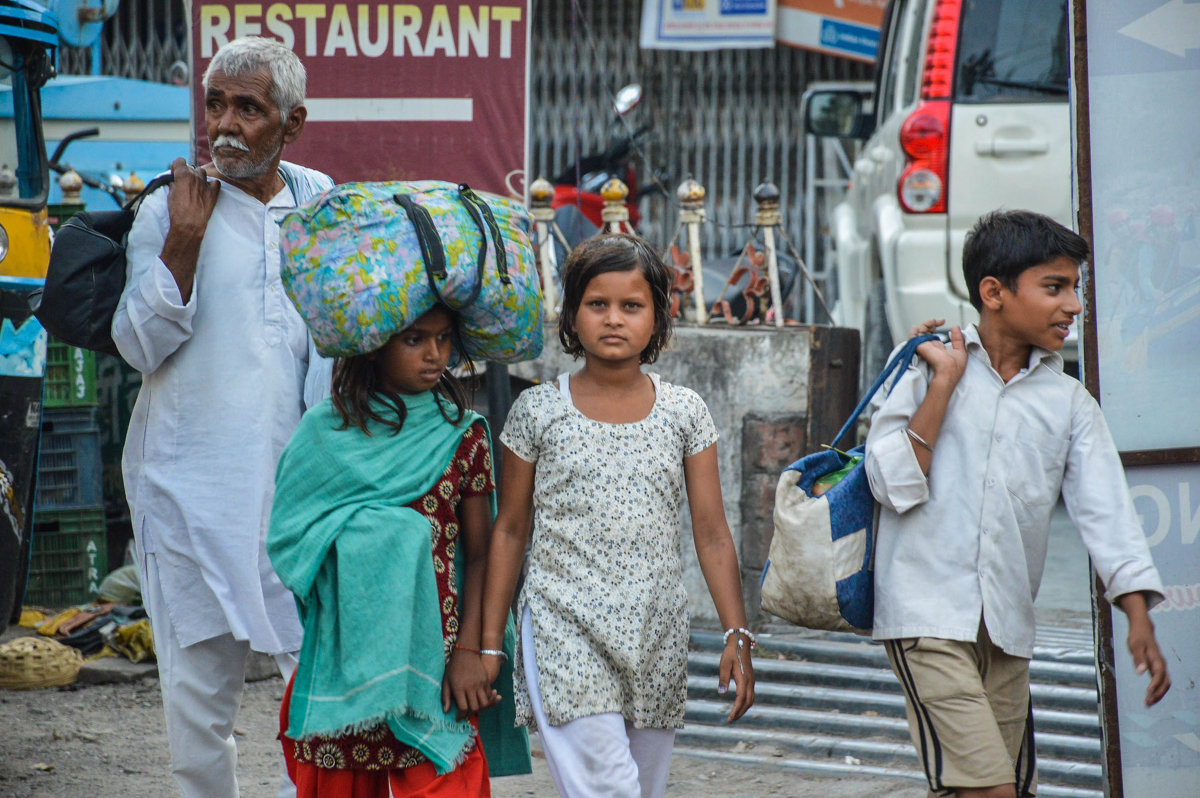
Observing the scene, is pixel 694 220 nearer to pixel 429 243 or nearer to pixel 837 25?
pixel 429 243

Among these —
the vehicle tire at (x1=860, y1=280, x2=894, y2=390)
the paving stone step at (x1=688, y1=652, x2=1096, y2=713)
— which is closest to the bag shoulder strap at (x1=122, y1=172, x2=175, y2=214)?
the paving stone step at (x1=688, y1=652, x2=1096, y2=713)

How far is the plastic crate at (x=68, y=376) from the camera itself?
18.8 ft

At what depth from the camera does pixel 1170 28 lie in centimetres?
290

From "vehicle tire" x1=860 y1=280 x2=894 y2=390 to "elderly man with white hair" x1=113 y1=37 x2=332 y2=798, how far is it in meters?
3.50

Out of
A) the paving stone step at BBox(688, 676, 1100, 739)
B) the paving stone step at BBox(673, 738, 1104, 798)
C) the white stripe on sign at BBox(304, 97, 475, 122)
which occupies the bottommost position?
the paving stone step at BBox(673, 738, 1104, 798)

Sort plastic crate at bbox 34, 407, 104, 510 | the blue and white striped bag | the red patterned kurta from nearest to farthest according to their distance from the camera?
the red patterned kurta < the blue and white striped bag < plastic crate at bbox 34, 407, 104, 510

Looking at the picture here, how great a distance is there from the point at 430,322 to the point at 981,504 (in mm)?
1110

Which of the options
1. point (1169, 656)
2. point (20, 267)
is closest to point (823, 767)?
point (1169, 656)

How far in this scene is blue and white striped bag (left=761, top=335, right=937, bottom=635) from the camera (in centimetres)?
270

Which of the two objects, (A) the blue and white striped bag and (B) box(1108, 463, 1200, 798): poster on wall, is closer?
(A) the blue and white striped bag

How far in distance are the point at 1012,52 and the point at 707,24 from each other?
4.63 m

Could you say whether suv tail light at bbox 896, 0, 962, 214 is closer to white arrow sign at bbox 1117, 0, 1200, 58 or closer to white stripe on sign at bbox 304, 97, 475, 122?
white stripe on sign at bbox 304, 97, 475, 122

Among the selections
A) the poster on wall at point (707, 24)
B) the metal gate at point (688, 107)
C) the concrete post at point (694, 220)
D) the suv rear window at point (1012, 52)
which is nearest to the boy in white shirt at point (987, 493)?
the concrete post at point (694, 220)

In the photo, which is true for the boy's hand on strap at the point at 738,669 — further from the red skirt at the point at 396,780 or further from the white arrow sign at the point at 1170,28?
the white arrow sign at the point at 1170,28
